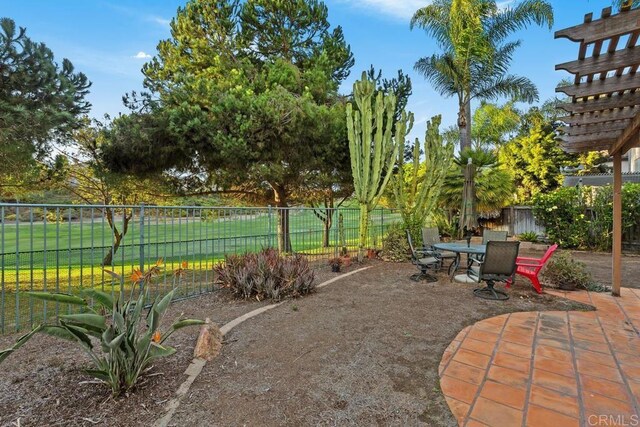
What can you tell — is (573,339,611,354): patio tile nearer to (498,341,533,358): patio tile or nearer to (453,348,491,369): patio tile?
(498,341,533,358): patio tile

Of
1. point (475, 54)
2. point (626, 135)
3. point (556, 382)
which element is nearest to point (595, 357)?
point (556, 382)

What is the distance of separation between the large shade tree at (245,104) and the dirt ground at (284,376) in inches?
160

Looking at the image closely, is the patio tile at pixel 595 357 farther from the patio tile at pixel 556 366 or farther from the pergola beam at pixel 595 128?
the pergola beam at pixel 595 128

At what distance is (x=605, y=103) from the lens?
11.9 ft

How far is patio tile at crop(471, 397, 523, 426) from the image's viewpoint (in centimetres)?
197

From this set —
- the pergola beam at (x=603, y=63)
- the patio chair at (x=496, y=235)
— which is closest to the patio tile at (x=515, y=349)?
the pergola beam at (x=603, y=63)

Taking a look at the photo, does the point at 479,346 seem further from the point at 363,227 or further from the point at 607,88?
the point at 363,227

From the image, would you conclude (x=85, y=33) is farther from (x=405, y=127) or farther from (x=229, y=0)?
(x=405, y=127)

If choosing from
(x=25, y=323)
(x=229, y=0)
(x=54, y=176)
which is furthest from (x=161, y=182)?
(x=229, y=0)

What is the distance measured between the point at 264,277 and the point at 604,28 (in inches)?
186

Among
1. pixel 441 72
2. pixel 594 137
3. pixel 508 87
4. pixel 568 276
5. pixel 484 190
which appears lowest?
pixel 568 276

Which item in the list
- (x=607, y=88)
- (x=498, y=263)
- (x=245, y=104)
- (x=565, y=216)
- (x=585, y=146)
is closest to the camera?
(x=607, y=88)
